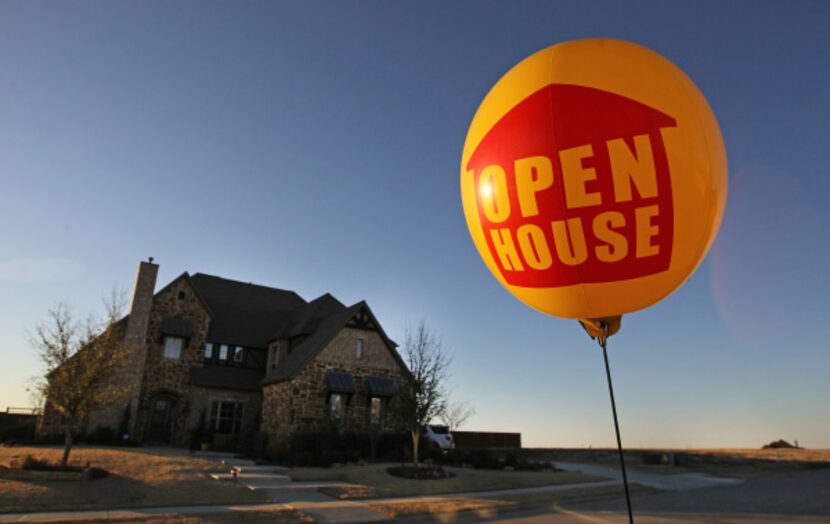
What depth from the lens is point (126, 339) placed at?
83.5 feet

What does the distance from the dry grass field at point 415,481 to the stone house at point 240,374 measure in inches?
190

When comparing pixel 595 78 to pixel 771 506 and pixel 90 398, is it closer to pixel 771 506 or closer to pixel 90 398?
pixel 771 506

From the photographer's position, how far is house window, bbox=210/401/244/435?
2573cm

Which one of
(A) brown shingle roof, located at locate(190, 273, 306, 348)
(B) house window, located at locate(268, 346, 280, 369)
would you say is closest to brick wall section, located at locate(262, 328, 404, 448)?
(B) house window, located at locate(268, 346, 280, 369)

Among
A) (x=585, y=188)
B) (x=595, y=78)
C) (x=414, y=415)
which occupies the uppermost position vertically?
(x=595, y=78)

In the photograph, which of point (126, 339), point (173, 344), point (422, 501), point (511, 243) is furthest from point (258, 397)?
point (511, 243)

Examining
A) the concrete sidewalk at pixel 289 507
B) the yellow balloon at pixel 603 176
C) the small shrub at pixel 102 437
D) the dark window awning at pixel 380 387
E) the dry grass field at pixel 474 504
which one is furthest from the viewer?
the dark window awning at pixel 380 387

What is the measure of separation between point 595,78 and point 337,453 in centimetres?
2005

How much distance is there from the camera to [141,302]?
26.4 meters

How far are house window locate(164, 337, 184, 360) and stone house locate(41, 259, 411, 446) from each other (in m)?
0.05

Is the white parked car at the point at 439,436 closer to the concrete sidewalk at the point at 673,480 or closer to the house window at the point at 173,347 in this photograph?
the concrete sidewalk at the point at 673,480

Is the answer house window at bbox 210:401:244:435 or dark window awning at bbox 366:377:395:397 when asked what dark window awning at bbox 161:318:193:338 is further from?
dark window awning at bbox 366:377:395:397

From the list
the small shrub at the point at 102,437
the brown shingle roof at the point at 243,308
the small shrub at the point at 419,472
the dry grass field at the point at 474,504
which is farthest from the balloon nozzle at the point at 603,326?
the brown shingle roof at the point at 243,308

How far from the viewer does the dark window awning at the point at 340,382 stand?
23.8m
